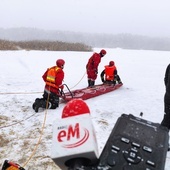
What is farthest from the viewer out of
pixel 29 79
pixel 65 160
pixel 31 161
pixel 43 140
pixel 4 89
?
pixel 29 79

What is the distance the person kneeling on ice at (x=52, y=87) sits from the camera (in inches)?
278

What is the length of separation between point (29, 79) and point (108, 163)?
1098 centimetres

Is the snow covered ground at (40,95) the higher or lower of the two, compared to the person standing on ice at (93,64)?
lower

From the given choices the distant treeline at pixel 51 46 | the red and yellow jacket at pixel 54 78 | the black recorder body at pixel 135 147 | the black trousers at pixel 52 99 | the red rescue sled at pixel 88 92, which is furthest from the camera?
the distant treeline at pixel 51 46

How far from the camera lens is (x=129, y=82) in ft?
39.7

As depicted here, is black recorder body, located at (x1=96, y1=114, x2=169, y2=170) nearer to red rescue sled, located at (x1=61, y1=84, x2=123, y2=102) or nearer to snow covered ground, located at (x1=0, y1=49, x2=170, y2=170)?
snow covered ground, located at (x1=0, y1=49, x2=170, y2=170)

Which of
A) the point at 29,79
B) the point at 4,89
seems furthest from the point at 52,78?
the point at 29,79

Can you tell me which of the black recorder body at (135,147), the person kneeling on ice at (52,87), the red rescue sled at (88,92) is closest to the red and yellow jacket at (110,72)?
the red rescue sled at (88,92)

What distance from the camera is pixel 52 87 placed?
24.0ft

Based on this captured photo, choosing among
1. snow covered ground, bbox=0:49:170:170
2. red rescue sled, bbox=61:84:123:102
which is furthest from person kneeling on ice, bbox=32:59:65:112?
red rescue sled, bbox=61:84:123:102

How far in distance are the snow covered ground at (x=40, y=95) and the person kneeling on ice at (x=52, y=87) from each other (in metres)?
0.22

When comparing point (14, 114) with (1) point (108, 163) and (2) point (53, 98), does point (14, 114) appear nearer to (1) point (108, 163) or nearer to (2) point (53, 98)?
(2) point (53, 98)

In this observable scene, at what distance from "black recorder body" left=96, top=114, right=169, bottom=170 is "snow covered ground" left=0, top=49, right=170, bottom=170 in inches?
108

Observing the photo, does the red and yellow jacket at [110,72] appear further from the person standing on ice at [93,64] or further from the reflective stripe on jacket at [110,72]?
the person standing on ice at [93,64]
